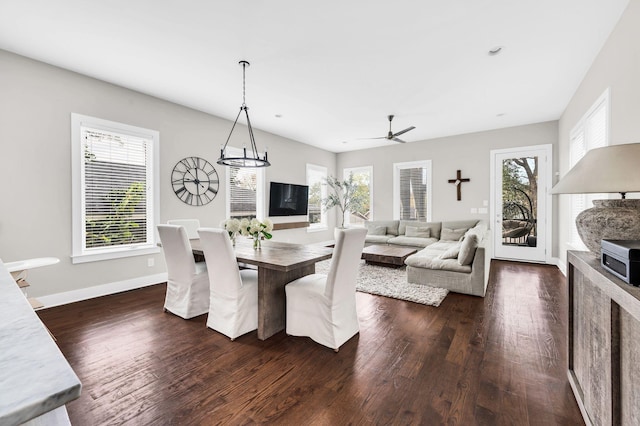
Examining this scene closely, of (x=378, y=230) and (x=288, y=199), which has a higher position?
(x=288, y=199)

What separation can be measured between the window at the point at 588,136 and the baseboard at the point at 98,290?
538 centimetres

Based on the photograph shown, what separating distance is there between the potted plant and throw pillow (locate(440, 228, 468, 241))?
8.17 feet

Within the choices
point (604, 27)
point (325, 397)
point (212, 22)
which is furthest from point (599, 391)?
point (212, 22)

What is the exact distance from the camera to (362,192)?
8.00m

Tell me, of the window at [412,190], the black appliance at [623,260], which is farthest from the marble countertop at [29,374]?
the window at [412,190]

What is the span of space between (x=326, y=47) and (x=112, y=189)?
3.26 m

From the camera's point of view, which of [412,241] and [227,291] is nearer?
[227,291]

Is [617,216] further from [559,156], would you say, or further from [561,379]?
[559,156]

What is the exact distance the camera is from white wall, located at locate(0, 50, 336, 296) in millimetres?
3045

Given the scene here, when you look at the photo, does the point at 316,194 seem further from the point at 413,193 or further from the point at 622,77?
the point at 622,77

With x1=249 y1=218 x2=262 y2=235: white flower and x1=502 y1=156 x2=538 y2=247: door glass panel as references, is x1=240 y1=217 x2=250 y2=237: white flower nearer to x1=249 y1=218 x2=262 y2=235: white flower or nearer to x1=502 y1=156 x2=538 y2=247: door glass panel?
x1=249 y1=218 x2=262 y2=235: white flower

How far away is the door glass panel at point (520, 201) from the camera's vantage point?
5.63 meters

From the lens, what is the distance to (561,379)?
1961 millimetres

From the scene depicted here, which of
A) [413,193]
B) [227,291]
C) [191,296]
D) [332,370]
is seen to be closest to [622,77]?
[332,370]
